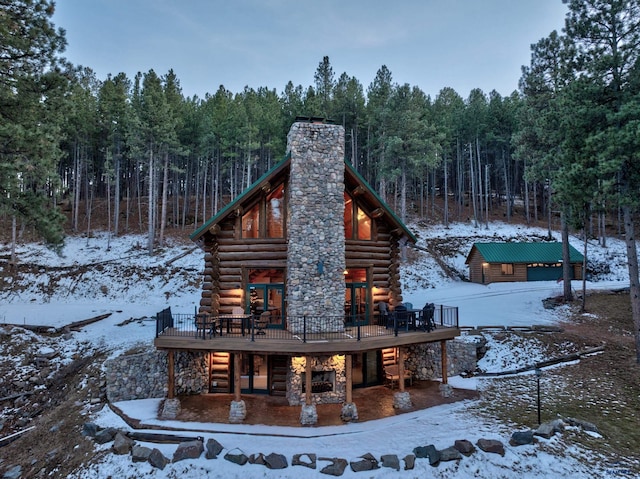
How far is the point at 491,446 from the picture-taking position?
8.47 meters

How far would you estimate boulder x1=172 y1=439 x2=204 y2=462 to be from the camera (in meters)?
A: 8.58

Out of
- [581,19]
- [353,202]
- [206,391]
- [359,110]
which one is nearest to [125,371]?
[206,391]

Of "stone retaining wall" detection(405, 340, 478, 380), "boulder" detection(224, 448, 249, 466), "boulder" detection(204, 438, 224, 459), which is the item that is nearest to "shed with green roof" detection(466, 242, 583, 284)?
"stone retaining wall" detection(405, 340, 478, 380)

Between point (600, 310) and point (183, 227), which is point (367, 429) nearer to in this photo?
point (600, 310)

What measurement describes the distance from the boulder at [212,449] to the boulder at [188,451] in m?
0.21

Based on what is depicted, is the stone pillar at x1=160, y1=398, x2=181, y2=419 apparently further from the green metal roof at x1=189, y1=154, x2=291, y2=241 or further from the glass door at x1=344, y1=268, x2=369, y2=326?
the glass door at x1=344, y1=268, x2=369, y2=326

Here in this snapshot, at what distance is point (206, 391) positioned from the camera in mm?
13273

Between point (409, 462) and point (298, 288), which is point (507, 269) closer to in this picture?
point (298, 288)

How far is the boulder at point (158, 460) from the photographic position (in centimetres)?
835

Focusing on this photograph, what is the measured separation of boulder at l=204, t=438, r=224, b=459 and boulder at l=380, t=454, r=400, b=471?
4.21 m

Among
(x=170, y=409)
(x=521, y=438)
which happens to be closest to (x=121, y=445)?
(x=170, y=409)

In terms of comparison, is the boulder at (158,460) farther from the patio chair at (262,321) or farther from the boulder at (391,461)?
the boulder at (391,461)

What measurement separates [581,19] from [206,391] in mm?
22232

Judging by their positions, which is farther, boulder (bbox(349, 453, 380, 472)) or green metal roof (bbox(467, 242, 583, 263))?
green metal roof (bbox(467, 242, 583, 263))
